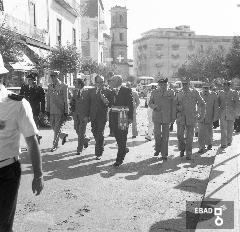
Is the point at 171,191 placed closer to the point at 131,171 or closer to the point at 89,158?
the point at 131,171

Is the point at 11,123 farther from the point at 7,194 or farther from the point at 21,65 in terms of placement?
the point at 21,65

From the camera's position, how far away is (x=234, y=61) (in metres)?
50.6

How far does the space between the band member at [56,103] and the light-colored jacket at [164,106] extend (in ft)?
7.72

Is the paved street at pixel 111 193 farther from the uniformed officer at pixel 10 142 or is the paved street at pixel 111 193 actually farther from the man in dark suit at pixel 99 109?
the uniformed officer at pixel 10 142

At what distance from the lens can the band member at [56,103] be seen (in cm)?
964

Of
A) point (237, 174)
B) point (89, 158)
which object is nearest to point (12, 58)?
point (89, 158)

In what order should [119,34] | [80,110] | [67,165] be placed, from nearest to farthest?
[67,165], [80,110], [119,34]

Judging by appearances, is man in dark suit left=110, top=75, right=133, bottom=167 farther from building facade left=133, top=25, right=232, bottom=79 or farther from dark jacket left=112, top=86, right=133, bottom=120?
building facade left=133, top=25, right=232, bottom=79

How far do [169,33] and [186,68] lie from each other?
104ft

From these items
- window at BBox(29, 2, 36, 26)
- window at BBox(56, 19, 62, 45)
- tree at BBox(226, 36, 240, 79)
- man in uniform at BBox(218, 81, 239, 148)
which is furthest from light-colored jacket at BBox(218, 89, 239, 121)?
tree at BBox(226, 36, 240, 79)

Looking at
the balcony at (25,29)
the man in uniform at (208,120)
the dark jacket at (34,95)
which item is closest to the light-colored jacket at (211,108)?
the man in uniform at (208,120)

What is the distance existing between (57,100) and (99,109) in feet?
4.68

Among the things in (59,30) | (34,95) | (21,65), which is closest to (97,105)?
(34,95)

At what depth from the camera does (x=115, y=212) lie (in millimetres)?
5078
